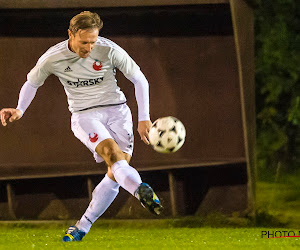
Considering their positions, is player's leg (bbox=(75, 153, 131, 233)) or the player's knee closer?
the player's knee

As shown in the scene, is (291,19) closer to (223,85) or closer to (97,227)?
(223,85)

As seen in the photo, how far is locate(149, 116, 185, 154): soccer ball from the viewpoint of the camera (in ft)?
22.2

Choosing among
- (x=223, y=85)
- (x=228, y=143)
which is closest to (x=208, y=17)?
(x=223, y=85)

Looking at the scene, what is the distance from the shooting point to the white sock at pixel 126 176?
6480mm

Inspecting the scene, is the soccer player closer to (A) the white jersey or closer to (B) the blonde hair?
(A) the white jersey

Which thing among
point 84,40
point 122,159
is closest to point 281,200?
point 122,159

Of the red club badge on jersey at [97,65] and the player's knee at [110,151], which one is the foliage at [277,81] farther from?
the player's knee at [110,151]

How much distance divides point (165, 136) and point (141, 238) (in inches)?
59.0

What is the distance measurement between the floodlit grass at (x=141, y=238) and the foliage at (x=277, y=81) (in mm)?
4732

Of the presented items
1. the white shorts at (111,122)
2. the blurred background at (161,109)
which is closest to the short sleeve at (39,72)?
the white shorts at (111,122)

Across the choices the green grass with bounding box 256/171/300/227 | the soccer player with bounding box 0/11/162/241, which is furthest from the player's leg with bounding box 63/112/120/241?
the green grass with bounding box 256/171/300/227

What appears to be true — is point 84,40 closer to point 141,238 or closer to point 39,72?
point 39,72

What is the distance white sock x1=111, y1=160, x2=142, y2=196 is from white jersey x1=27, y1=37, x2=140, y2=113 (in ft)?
2.65

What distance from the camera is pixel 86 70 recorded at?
7262mm
